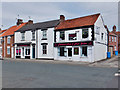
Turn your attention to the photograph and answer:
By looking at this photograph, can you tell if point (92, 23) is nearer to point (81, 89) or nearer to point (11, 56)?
point (81, 89)

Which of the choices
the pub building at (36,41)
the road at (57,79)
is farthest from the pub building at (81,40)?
the road at (57,79)

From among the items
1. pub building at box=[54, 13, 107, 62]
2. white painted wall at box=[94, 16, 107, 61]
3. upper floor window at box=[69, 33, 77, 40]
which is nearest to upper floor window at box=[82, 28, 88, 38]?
pub building at box=[54, 13, 107, 62]

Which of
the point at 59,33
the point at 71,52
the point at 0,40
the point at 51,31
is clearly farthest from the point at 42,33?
the point at 0,40

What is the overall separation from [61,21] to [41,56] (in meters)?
8.67

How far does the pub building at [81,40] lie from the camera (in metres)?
21.9

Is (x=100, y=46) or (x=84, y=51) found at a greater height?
(x=100, y=46)

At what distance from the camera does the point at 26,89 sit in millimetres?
6453

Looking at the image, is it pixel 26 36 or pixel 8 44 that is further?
pixel 8 44

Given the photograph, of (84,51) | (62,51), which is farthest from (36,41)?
(84,51)

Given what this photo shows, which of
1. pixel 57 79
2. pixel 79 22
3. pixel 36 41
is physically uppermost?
pixel 79 22

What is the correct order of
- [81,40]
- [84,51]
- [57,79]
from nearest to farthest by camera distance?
[57,79]
[84,51]
[81,40]

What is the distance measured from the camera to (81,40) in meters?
22.9

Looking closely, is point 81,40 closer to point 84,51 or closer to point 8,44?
point 84,51

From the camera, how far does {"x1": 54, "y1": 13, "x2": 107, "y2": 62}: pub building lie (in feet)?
71.9
